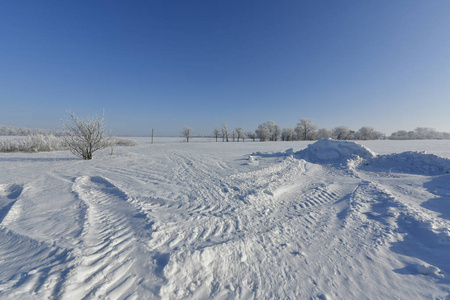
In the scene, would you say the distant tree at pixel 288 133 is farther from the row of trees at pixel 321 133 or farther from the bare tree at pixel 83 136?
the bare tree at pixel 83 136

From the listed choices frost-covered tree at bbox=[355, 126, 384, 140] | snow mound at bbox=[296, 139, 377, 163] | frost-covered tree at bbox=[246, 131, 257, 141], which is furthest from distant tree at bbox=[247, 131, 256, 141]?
snow mound at bbox=[296, 139, 377, 163]

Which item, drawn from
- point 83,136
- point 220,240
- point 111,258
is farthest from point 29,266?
point 83,136

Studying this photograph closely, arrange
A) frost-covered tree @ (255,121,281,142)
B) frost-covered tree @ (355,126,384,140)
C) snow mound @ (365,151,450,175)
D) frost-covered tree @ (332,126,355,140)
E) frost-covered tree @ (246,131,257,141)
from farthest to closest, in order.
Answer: frost-covered tree @ (246,131,257,141) → frost-covered tree @ (255,121,281,142) → frost-covered tree @ (332,126,355,140) → frost-covered tree @ (355,126,384,140) → snow mound @ (365,151,450,175)

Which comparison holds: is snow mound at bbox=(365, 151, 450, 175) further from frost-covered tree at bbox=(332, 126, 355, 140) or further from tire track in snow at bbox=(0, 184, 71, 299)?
frost-covered tree at bbox=(332, 126, 355, 140)

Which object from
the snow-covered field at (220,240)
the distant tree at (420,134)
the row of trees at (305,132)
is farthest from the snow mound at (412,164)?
the distant tree at (420,134)

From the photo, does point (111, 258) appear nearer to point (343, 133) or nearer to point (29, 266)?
point (29, 266)

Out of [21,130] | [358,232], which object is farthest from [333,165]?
[21,130]

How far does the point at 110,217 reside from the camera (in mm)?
3400

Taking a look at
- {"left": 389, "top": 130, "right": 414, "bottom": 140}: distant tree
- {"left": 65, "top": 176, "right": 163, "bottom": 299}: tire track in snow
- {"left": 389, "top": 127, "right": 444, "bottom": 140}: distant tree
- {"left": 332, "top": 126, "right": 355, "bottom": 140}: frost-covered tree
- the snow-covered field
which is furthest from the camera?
{"left": 332, "top": 126, "right": 355, "bottom": 140}: frost-covered tree

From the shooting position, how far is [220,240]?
281 cm

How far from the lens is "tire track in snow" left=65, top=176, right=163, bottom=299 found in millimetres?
1832

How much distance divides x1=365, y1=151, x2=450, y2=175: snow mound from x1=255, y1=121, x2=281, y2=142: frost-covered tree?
59141 mm

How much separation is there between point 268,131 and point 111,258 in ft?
226

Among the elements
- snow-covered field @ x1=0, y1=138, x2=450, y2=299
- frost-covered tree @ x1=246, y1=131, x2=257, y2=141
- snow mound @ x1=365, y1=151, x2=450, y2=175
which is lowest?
snow-covered field @ x1=0, y1=138, x2=450, y2=299
